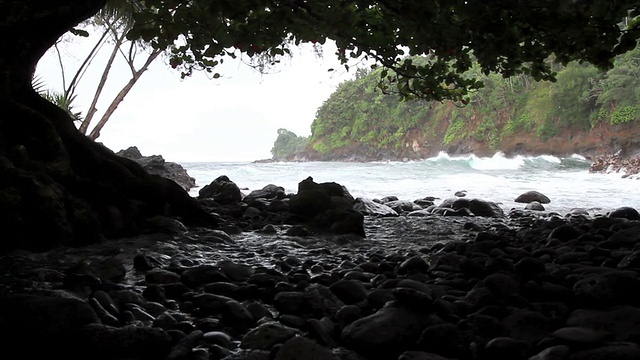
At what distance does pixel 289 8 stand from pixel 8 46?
7.92 ft

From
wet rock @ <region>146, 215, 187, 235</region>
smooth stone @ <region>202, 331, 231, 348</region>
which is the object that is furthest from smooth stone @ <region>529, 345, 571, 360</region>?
wet rock @ <region>146, 215, 187, 235</region>

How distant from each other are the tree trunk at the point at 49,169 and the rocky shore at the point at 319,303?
25 centimetres

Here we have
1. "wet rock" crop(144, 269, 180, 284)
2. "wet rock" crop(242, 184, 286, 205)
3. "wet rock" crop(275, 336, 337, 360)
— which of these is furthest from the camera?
"wet rock" crop(242, 184, 286, 205)

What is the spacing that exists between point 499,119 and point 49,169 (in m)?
43.1

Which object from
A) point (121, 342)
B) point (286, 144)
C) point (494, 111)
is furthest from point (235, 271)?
point (286, 144)

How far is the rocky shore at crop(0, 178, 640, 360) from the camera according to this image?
6.28 feet

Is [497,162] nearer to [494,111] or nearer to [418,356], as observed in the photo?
[494,111]

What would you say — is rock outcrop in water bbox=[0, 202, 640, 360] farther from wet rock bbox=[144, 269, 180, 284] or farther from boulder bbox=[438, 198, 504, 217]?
boulder bbox=[438, 198, 504, 217]

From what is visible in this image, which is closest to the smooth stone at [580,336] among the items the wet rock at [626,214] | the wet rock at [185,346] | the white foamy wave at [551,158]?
the wet rock at [185,346]

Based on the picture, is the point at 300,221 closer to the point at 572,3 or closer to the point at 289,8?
the point at 289,8

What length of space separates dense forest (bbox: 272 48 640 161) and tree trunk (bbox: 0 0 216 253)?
18.0 m

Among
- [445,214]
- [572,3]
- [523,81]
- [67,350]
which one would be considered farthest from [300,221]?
[523,81]

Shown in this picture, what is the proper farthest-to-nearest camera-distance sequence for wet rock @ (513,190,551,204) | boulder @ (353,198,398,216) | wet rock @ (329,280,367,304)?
wet rock @ (513,190,551,204) < boulder @ (353,198,398,216) < wet rock @ (329,280,367,304)

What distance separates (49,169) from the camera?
418 cm
